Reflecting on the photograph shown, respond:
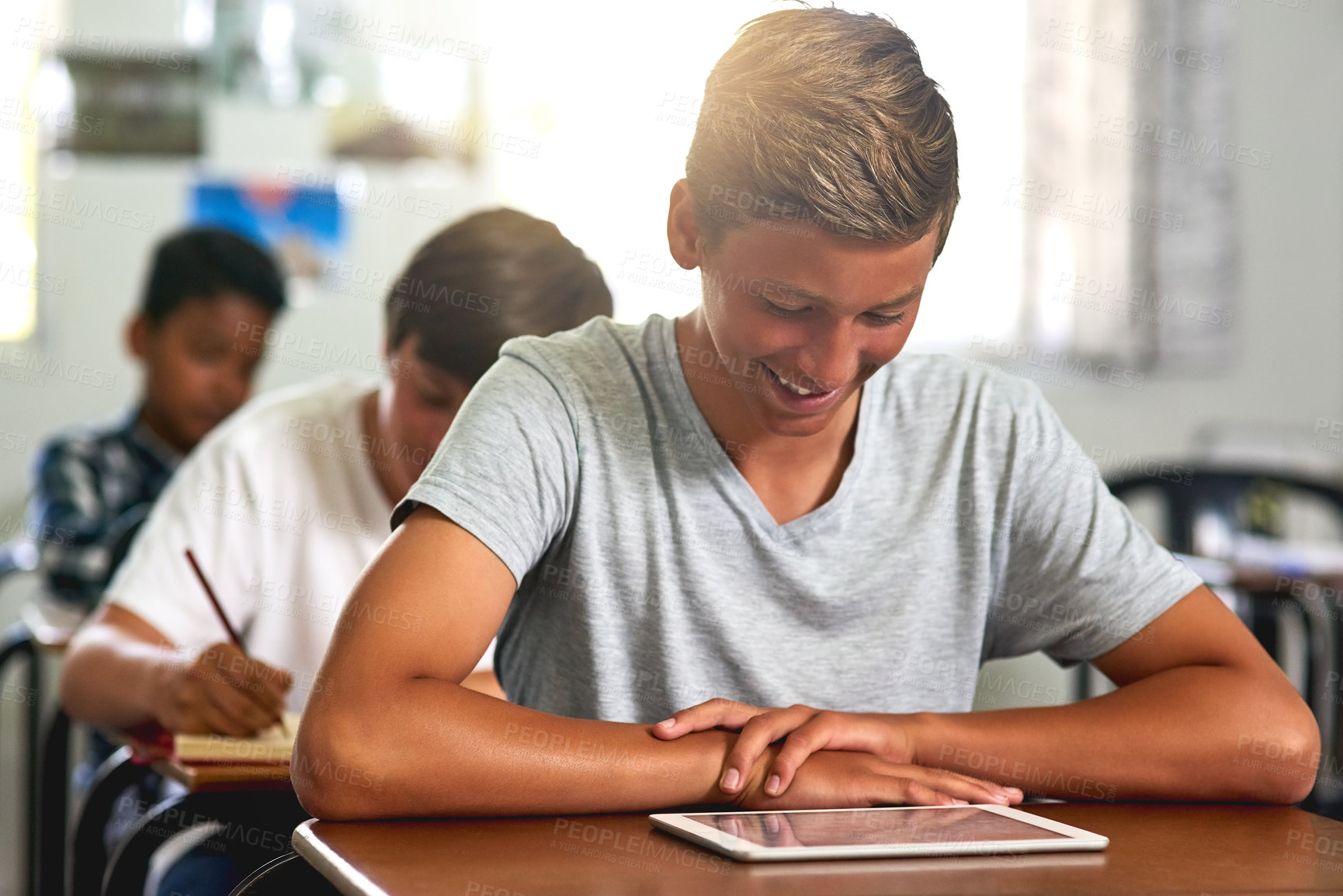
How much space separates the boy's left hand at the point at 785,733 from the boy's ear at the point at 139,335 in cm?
205

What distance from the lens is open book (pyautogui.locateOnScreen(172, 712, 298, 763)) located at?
3.75 ft

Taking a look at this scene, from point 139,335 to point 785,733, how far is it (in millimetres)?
2158

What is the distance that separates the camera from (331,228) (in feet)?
11.2

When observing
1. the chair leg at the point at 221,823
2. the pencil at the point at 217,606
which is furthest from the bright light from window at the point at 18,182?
the chair leg at the point at 221,823

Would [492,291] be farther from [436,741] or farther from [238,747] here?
[436,741]

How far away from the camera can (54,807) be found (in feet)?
5.96

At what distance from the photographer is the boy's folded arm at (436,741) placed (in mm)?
854

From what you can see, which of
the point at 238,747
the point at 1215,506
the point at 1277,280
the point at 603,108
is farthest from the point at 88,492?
the point at 1277,280

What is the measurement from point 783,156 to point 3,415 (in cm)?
282

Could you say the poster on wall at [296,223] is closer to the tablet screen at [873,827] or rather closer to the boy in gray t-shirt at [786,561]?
the boy in gray t-shirt at [786,561]

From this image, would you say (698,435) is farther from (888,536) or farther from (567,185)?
(567,185)

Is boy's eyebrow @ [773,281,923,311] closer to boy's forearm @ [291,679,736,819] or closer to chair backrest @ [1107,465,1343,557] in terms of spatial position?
boy's forearm @ [291,679,736,819]

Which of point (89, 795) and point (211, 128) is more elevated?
point (211, 128)

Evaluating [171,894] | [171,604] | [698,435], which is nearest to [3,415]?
[171,604]
